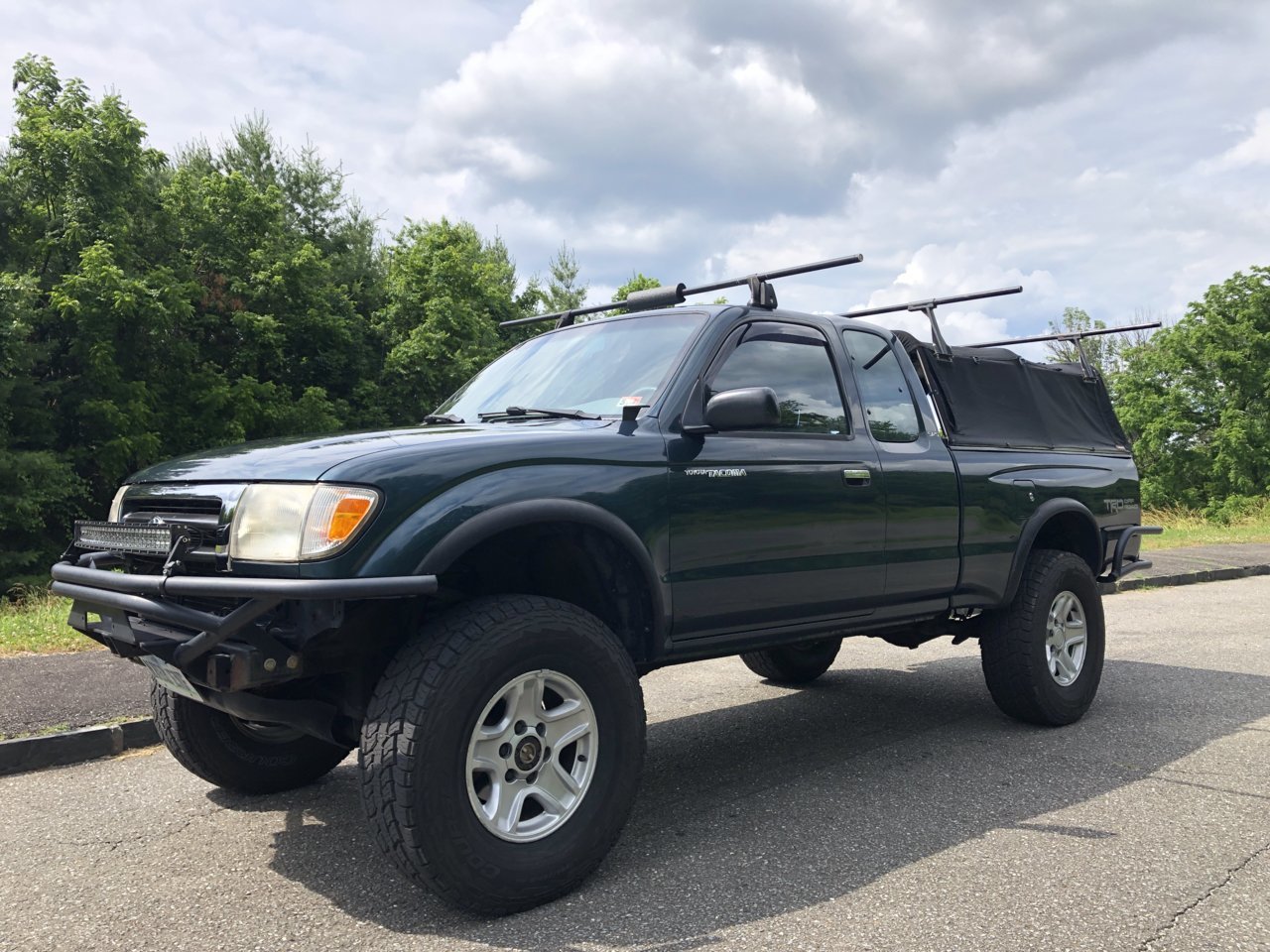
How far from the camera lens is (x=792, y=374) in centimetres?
439

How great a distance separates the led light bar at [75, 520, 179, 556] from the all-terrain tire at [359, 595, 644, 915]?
0.84 m

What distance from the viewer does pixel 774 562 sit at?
394cm

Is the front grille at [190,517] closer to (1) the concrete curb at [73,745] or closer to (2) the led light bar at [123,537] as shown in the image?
(2) the led light bar at [123,537]

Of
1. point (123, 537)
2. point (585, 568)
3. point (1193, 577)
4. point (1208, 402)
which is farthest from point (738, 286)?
point (1208, 402)

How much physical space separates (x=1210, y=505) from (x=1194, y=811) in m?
42.2

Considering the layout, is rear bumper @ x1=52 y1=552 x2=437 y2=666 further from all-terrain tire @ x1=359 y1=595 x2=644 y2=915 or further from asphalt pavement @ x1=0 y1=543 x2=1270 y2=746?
asphalt pavement @ x1=0 y1=543 x2=1270 y2=746

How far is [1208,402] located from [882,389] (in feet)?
147

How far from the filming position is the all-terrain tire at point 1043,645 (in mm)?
5145

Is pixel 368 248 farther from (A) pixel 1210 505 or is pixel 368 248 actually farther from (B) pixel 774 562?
(B) pixel 774 562

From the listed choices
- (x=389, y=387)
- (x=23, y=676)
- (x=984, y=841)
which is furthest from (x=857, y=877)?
(x=389, y=387)

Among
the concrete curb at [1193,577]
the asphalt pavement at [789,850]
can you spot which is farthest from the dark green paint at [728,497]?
the concrete curb at [1193,577]

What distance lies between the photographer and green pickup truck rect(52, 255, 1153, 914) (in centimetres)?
288

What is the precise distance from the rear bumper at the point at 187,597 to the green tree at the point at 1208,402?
4406 cm

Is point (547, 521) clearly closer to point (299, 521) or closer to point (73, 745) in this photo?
point (299, 521)
